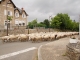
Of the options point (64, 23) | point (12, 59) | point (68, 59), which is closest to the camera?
point (68, 59)

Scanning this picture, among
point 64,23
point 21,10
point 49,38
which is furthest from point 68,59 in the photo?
point 64,23

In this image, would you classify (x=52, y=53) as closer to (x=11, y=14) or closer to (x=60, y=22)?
(x=11, y=14)

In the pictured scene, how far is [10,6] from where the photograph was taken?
149 feet

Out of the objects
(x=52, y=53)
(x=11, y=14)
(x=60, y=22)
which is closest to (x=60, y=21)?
(x=60, y=22)

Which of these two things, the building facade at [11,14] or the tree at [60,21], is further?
the tree at [60,21]

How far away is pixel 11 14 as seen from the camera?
45.8 meters

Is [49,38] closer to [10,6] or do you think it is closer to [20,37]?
[20,37]

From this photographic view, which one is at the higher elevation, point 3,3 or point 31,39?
point 3,3

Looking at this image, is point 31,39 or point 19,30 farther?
point 19,30

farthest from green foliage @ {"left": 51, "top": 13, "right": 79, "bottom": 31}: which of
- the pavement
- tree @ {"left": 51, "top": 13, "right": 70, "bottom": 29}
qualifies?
the pavement

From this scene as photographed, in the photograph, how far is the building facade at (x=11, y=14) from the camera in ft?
140

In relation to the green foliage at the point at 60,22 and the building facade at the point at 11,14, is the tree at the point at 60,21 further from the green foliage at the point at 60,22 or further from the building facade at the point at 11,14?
the building facade at the point at 11,14

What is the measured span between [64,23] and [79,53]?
2306 inches

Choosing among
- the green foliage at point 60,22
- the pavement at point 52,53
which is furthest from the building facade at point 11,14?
the pavement at point 52,53
